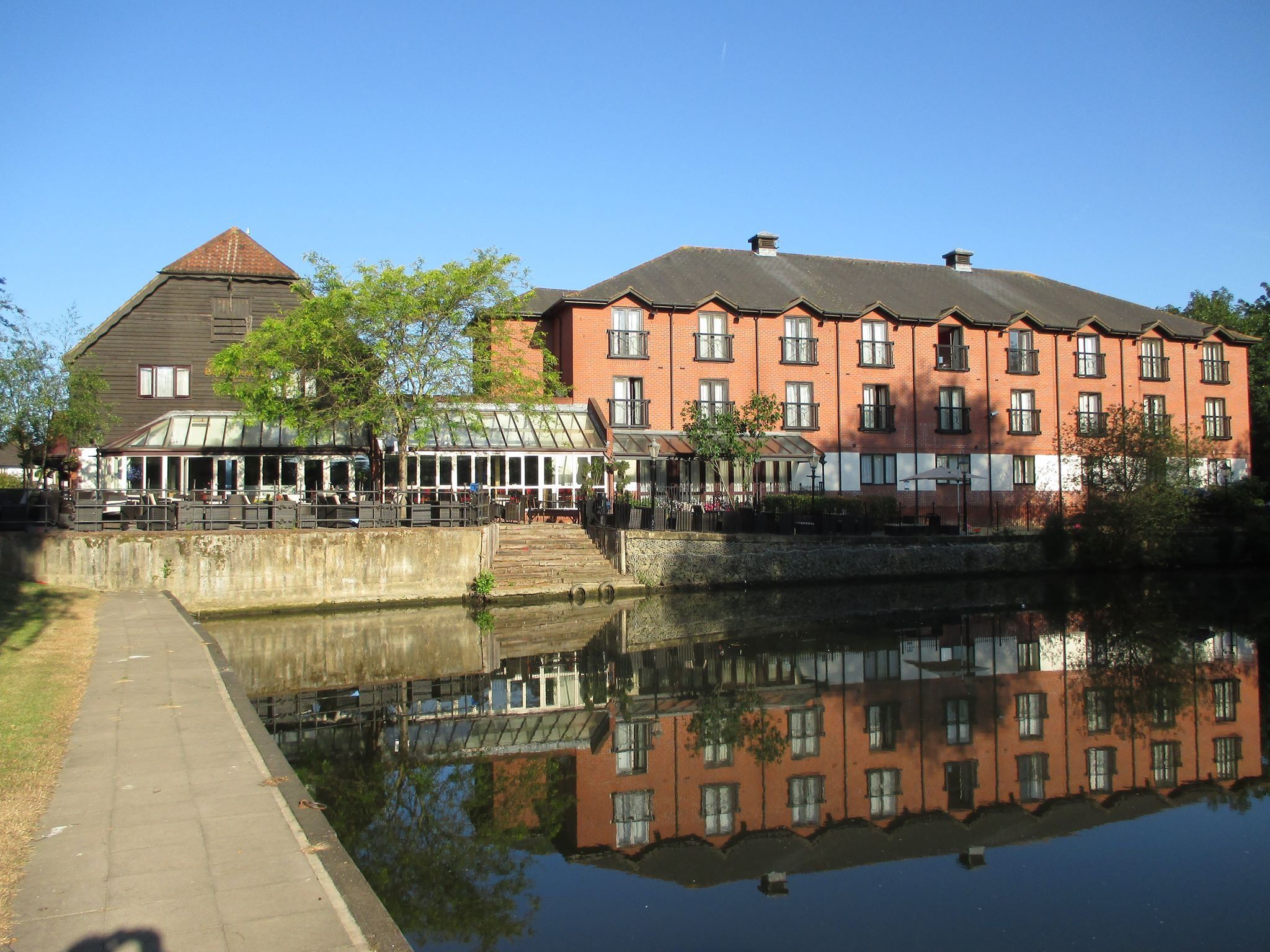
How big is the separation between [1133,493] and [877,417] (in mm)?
9205

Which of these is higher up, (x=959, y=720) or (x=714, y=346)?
(x=714, y=346)

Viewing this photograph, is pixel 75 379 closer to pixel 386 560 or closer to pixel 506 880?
pixel 386 560

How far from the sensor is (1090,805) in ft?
32.7

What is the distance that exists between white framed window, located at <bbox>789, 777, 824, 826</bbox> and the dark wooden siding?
25.9 m

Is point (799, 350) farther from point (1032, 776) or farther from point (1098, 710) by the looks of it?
point (1032, 776)

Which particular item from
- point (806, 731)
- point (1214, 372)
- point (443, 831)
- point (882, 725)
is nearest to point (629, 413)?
point (882, 725)

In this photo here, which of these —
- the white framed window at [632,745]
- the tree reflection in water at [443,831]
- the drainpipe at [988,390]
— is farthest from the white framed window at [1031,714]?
the drainpipe at [988,390]

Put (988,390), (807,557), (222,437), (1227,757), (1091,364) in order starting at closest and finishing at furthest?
(1227,757) < (807,557) < (222,437) < (988,390) < (1091,364)

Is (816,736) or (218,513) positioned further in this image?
(218,513)

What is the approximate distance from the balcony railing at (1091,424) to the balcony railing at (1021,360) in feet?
8.28

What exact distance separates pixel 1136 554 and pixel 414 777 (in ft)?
94.5

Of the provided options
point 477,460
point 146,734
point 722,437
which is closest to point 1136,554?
point 722,437

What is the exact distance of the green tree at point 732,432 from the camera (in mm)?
30422

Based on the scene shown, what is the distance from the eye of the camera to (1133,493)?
31.5 meters
